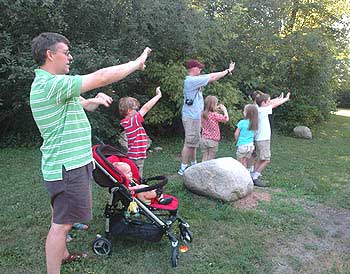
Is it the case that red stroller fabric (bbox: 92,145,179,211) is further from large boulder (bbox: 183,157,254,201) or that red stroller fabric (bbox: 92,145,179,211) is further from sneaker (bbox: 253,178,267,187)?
sneaker (bbox: 253,178,267,187)

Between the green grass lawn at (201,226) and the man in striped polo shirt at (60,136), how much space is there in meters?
0.77

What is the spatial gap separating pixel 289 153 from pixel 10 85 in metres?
5.86

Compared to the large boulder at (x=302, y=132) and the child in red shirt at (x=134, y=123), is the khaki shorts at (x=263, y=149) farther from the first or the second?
the large boulder at (x=302, y=132)

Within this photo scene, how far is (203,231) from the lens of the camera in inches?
147

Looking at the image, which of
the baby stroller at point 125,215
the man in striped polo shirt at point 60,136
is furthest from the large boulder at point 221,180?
the man in striped polo shirt at point 60,136

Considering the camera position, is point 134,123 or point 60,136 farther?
point 134,123

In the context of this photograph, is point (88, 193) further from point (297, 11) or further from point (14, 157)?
point (297, 11)

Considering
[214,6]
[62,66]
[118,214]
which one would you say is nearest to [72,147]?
[62,66]

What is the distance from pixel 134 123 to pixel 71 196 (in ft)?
6.21

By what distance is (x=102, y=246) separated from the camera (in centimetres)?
Result: 321

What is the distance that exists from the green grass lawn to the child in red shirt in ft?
2.55

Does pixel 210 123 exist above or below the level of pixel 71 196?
below

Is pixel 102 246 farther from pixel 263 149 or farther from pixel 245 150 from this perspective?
pixel 263 149

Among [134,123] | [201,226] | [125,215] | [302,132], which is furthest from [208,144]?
[302,132]
